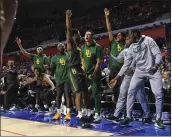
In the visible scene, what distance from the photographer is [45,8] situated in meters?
26.3

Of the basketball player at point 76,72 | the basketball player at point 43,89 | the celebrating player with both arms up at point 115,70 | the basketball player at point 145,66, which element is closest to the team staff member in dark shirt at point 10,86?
the basketball player at point 43,89

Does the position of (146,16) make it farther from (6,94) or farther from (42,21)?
(42,21)

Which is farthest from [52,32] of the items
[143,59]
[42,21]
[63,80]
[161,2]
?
[143,59]

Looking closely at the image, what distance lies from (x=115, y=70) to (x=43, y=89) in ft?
7.78

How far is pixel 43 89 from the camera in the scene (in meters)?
7.26

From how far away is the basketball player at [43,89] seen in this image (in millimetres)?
7145

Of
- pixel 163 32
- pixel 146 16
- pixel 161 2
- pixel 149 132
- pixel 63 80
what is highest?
pixel 161 2

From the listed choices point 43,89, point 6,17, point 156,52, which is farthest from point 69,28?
point 6,17

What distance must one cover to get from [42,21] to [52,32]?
2399 mm

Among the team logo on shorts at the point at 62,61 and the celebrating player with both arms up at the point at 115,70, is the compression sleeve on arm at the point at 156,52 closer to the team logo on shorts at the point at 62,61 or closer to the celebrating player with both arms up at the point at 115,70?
the celebrating player with both arms up at the point at 115,70

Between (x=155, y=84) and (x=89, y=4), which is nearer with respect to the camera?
(x=155, y=84)

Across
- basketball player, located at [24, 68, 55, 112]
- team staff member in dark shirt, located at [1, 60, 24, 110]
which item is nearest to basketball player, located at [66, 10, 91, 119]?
basketball player, located at [24, 68, 55, 112]

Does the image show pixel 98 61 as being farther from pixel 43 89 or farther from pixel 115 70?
pixel 43 89

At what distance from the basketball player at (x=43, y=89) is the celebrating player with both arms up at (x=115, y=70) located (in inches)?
36.6
